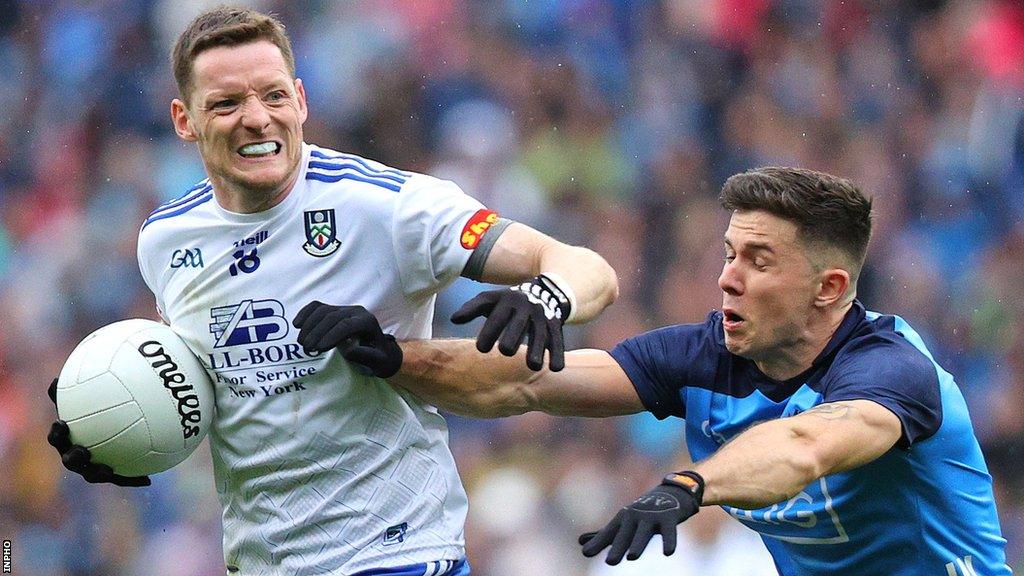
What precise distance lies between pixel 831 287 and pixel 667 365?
537 millimetres

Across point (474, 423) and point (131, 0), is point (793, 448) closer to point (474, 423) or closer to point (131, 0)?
point (474, 423)

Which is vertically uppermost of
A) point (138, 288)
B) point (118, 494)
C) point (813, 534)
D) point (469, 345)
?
point (469, 345)

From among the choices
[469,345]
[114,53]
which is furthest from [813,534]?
[114,53]

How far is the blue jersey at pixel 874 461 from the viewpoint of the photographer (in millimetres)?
3621

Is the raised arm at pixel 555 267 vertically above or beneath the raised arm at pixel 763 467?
above

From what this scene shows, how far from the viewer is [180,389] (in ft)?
12.5

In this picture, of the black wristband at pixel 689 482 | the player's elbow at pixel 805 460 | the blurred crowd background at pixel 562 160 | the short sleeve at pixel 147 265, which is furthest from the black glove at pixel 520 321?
the blurred crowd background at pixel 562 160

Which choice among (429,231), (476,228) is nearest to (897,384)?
(476,228)

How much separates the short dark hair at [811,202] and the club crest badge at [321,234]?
3.71 feet

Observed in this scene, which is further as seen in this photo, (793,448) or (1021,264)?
→ (1021,264)

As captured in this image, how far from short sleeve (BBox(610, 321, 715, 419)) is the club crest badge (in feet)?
3.15

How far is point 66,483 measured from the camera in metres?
7.56

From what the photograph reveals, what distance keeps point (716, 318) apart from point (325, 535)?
1.35m

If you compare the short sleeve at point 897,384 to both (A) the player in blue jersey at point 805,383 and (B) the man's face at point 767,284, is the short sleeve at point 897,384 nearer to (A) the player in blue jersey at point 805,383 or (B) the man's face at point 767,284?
(A) the player in blue jersey at point 805,383
